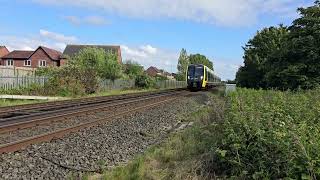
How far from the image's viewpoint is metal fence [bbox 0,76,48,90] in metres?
34.5

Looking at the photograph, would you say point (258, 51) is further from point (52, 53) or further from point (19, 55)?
point (19, 55)

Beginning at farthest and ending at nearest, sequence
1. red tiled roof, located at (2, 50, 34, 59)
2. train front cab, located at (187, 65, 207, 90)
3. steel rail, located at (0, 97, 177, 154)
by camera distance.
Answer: red tiled roof, located at (2, 50, 34, 59) → train front cab, located at (187, 65, 207, 90) → steel rail, located at (0, 97, 177, 154)

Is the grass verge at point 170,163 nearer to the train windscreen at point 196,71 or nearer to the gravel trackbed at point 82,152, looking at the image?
the gravel trackbed at point 82,152

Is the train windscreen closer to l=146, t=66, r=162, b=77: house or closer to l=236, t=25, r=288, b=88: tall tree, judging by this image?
l=236, t=25, r=288, b=88: tall tree

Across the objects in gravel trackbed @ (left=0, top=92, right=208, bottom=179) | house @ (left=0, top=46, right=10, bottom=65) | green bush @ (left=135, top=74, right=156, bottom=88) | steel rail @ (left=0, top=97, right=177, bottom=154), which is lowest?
gravel trackbed @ (left=0, top=92, right=208, bottom=179)

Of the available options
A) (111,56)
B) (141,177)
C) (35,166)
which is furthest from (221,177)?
(111,56)

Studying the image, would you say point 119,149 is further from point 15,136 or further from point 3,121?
point 3,121

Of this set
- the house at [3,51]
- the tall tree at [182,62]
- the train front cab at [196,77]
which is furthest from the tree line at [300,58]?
the tall tree at [182,62]

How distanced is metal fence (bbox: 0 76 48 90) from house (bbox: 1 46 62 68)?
180ft

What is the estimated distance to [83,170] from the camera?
8.30 metres

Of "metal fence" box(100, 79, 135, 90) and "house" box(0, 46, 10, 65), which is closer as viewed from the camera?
"metal fence" box(100, 79, 135, 90)

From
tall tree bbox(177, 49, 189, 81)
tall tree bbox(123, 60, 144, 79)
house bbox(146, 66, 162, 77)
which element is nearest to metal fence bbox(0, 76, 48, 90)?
tall tree bbox(123, 60, 144, 79)

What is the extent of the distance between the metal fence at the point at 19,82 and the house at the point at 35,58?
2156 inches

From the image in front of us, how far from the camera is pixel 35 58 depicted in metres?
95.7
